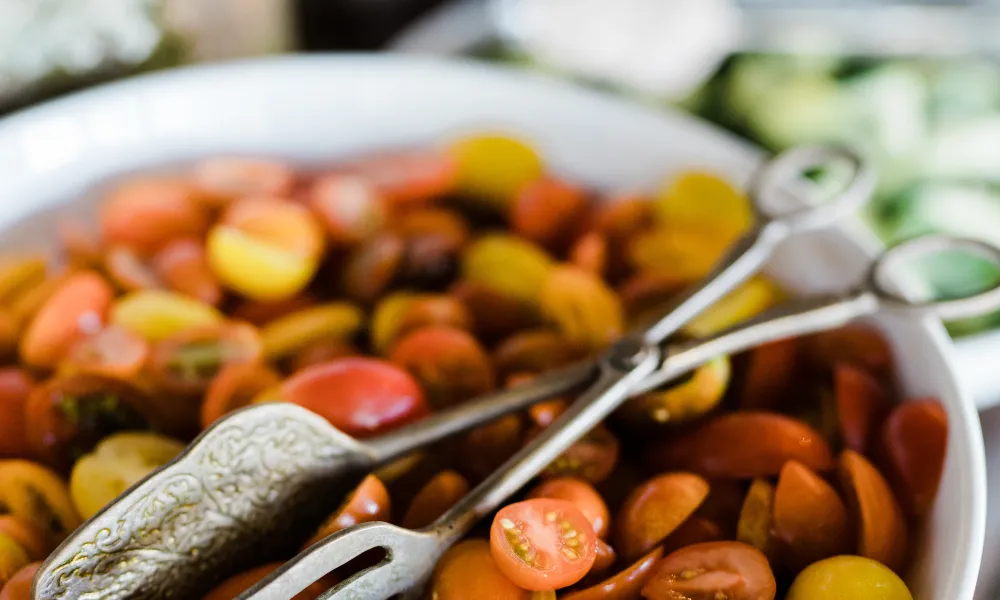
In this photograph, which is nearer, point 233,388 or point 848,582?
point 848,582

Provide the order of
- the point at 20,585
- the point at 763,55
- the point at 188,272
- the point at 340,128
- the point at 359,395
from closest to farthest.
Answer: the point at 20,585
the point at 359,395
the point at 188,272
the point at 340,128
the point at 763,55

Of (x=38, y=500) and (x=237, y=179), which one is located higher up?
(x=237, y=179)

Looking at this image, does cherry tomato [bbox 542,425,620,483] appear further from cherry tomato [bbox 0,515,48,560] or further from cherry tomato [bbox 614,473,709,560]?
cherry tomato [bbox 0,515,48,560]

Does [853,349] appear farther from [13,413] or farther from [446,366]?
[13,413]

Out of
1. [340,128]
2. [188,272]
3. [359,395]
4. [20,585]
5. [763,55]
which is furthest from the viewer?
[763,55]

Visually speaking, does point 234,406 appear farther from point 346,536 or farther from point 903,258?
point 903,258

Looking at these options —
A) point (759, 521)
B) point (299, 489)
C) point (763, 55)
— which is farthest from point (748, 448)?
point (763, 55)

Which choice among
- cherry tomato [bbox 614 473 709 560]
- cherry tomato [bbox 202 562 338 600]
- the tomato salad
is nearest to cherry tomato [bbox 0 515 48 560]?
the tomato salad

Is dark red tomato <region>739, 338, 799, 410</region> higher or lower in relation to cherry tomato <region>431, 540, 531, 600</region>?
higher
